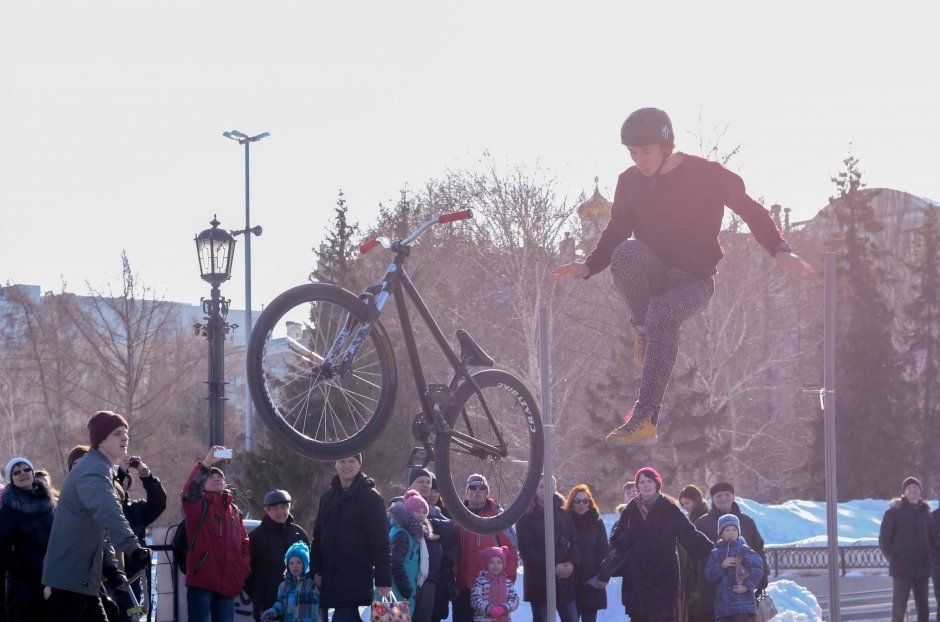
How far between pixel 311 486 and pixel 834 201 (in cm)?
2857

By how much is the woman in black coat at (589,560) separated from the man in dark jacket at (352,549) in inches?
91.3

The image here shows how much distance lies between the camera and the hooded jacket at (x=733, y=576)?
10930mm

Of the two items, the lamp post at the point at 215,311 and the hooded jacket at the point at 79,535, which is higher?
the lamp post at the point at 215,311

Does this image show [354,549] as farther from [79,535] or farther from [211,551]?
[79,535]

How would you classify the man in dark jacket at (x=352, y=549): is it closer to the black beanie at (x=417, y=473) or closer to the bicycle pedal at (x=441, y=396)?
the black beanie at (x=417, y=473)

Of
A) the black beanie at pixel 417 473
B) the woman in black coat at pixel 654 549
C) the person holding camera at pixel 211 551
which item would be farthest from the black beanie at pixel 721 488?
the person holding camera at pixel 211 551

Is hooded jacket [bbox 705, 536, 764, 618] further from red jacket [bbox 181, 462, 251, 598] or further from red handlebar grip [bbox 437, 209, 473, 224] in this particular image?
red handlebar grip [bbox 437, 209, 473, 224]

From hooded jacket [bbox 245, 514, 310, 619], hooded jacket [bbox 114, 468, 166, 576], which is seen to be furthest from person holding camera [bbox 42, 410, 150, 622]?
hooded jacket [bbox 245, 514, 310, 619]

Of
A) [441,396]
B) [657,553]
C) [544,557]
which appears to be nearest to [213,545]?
[544,557]

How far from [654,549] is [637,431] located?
4.05m

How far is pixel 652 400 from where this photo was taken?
253 inches

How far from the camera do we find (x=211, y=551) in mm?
9805

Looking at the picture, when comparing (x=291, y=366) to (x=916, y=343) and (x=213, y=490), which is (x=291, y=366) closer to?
(x=213, y=490)

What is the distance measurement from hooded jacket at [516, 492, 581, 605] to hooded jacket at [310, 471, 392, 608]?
188 centimetres
